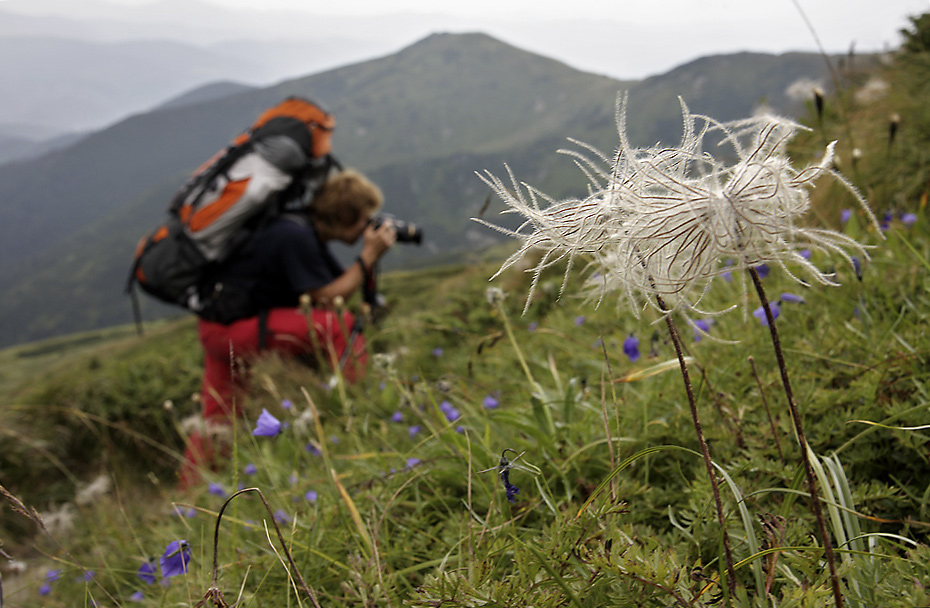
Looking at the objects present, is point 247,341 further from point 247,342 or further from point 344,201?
point 344,201

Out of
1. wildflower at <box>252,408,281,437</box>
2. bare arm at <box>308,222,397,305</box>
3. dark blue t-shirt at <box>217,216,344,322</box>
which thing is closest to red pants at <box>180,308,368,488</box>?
dark blue t-shirt at <box>217,216,344,322</box>

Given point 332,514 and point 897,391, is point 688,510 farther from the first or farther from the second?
point 332,514

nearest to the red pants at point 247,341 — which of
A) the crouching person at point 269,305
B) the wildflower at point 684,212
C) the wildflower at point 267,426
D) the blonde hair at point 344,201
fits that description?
the crouching person at point 269,305

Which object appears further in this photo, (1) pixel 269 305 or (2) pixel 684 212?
(1) pixel 269 305

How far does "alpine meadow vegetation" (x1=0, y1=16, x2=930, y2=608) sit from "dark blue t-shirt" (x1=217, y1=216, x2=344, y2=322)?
178 cm

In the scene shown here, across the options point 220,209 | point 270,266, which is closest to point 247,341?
point 270,266

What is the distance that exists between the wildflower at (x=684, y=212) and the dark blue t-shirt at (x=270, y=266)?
4419 mm

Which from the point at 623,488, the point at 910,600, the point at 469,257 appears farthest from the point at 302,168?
the point at 910,600

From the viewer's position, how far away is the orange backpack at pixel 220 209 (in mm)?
5020

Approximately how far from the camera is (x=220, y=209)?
16.2ft

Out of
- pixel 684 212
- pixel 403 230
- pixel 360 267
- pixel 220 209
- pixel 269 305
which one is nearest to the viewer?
pixel 684 212

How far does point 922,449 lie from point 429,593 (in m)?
1.52

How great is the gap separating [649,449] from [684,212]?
54 centimetres

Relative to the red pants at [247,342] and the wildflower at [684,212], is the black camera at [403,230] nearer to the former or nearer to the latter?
the red pants at [247,342]
